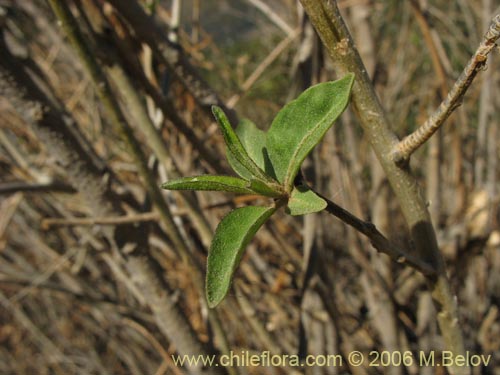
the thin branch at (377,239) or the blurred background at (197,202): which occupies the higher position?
the blurred background at (197,202)

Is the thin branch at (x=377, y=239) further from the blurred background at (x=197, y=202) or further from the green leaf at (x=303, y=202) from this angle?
the blurred background at (x=197, y=202)

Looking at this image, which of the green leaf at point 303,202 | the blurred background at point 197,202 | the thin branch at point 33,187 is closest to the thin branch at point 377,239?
the green leaf at point 303,202

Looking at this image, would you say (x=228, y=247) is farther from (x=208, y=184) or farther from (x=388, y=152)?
(x=388, y=152)

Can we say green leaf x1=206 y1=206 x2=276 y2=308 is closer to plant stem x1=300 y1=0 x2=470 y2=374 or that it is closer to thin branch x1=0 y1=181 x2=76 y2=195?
plant stem x1=300 y1=0 x2=470 y2=374

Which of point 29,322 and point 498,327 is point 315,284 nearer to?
point 498,327

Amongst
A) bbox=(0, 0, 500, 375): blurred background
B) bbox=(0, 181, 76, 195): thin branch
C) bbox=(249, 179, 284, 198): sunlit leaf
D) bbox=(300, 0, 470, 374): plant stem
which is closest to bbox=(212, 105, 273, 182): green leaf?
bbox=(249, 179, 284, 198): sunlit leaf
